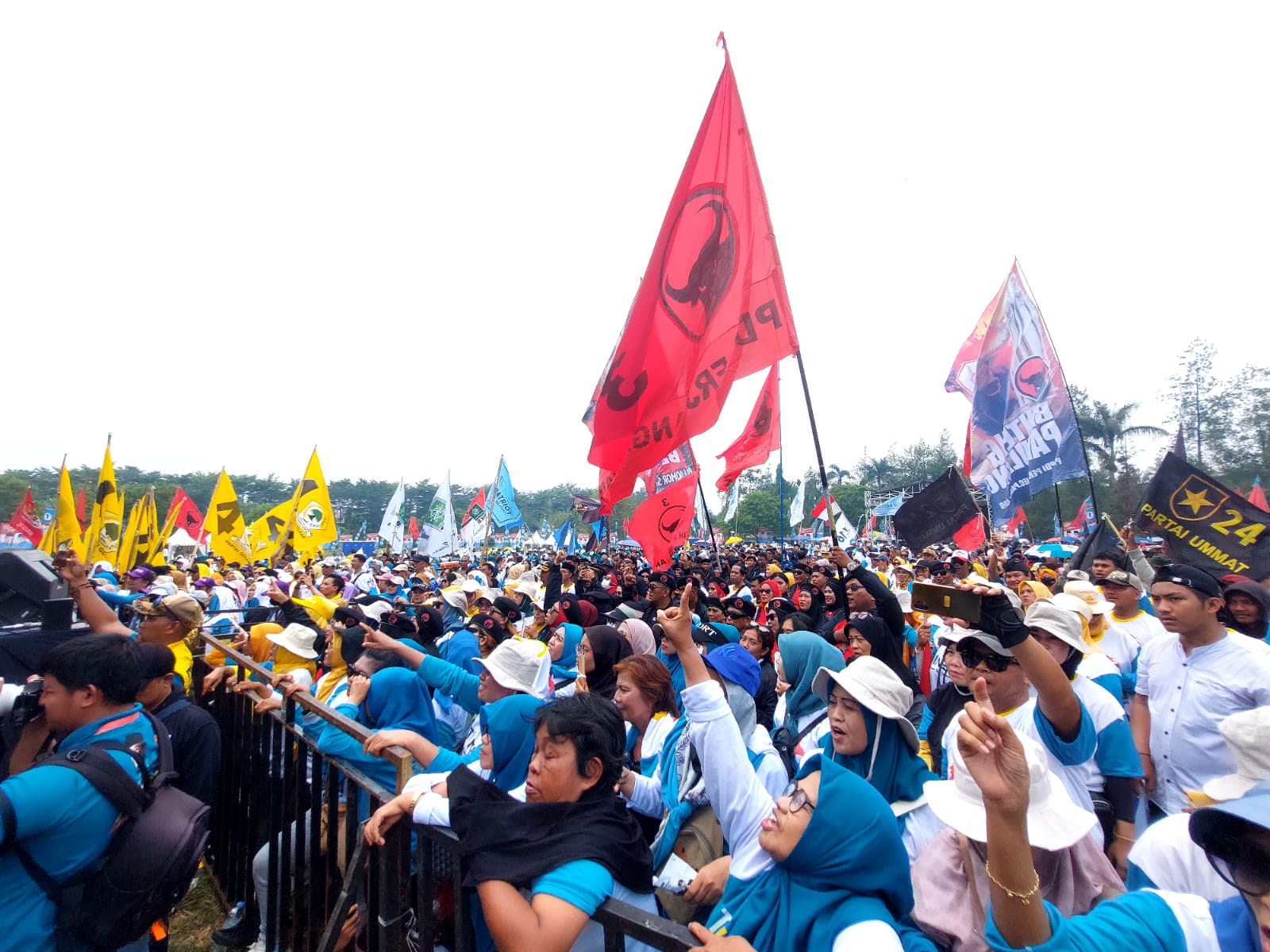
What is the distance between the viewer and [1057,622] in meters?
2.91

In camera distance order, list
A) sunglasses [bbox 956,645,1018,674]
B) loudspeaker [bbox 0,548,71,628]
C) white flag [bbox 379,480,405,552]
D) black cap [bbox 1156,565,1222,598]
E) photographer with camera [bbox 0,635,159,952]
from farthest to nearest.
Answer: white flag [bbox 379,480,405,552]
loudspeaker [bbox 0,548,71,628]
black cap [bbox 1156,565,1222,598]
sunglasses [bbox 956,645,1018,674]
photographer with camera [bbox 0,635,159,952]

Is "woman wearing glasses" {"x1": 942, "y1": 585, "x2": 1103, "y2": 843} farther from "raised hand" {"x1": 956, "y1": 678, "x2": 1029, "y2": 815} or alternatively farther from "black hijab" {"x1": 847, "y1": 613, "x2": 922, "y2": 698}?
"black hijab" {"x1": 847, "y1": 613, "x2": 922, "y2": 698}

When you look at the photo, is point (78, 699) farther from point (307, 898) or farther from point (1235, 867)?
point (1235, 867)

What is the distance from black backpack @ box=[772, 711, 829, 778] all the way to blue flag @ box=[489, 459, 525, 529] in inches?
623

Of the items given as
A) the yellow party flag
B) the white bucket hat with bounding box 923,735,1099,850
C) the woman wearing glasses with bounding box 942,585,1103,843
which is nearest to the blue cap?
the woman wearing glasses with bounding box 942,585,1103,843

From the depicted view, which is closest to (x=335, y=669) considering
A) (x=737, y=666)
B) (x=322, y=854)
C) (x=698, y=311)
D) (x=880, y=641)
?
(x=322, y=854)

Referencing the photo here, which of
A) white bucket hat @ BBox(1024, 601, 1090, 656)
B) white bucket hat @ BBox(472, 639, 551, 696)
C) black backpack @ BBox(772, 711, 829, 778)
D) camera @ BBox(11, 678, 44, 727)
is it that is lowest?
black backpack @ BBox(772, 711, 829, 778)

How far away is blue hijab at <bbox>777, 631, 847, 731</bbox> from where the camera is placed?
12.5 ft

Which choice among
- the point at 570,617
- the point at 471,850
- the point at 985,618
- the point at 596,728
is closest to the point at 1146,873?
the point at 985,618

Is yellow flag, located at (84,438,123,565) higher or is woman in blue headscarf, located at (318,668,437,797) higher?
yellow flag, located at (84,438,123,565)

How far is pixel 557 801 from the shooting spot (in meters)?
2.10

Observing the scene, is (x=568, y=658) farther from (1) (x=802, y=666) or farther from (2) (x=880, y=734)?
(2) (x=880, y=734)

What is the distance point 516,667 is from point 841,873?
7.27ft

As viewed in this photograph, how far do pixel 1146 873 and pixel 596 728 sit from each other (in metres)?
1.57
